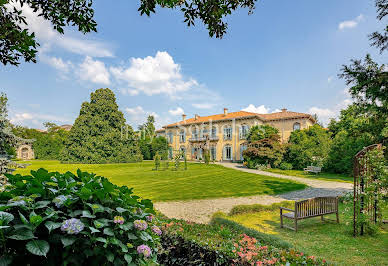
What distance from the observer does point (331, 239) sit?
Result: 5.49m

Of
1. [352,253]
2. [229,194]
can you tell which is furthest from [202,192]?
[352,253]

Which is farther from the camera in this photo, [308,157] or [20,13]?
[308,157]

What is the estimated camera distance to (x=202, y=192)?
1116 cm

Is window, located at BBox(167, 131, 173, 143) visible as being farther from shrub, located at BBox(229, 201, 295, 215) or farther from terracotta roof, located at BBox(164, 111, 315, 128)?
shrub, located at BBox(229, 201, 295, 215)

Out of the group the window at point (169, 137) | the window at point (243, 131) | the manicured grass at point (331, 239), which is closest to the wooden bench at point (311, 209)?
the manicured grass at point (331, 239)

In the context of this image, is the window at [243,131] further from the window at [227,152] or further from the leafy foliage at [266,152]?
the leafy foliage at [266,152]

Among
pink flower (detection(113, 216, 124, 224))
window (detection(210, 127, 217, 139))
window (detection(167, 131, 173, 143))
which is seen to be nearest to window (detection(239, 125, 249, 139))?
window (detection(210, 127, 217, 139))

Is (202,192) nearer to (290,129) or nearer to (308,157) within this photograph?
(308,157)

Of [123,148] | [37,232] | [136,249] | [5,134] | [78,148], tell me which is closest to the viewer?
[37,232]

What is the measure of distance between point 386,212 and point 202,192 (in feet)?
24.1

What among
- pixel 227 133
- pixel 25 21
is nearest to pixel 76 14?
pixel 25 21

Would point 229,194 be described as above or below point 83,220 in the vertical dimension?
below

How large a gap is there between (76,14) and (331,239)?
738 centimetres

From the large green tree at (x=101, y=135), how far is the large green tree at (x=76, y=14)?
98.2ft
